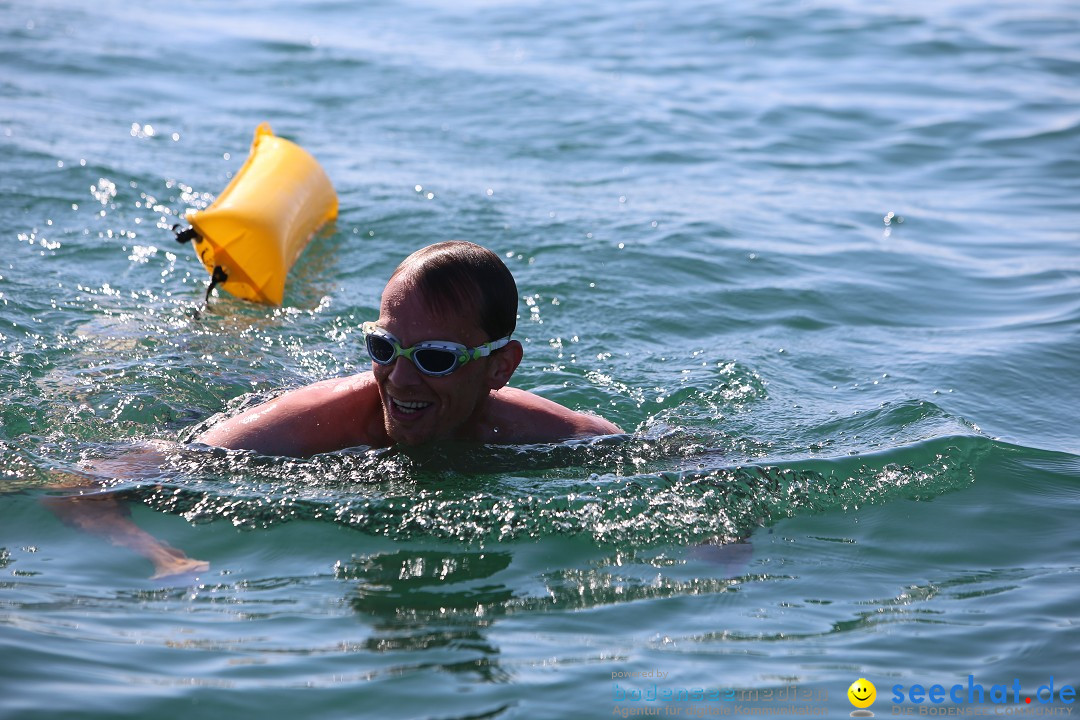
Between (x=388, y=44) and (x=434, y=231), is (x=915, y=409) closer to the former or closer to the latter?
(x=434, y=231)

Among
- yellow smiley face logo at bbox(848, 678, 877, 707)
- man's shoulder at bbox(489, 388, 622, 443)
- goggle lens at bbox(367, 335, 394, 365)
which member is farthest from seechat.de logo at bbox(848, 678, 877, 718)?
goggle lens at bbox(367, 335, 394, 365)

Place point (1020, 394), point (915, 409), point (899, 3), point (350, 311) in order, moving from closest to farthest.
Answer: point (915, 409) → point (1020, 394) → point (350, 311) → point (899, 3)

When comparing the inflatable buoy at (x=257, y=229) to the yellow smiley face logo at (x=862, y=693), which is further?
the inflatable buoy at (x=257, y=229)

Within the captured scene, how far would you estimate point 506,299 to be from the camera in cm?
472

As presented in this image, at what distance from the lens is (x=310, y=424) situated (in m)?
4.91

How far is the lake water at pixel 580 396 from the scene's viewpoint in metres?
3.76

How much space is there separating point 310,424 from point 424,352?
67cm

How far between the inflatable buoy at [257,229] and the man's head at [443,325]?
2.13m

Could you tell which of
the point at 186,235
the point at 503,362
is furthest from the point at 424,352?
the point at 186,235

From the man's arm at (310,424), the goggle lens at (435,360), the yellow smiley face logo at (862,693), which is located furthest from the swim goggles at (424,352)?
the yellow smiley face logo at (862,693)

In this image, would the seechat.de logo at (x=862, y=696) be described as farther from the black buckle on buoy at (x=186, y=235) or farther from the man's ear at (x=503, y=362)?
the black buckle on buoy at (x=186, y=235)

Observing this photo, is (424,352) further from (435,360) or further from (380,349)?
(380,349)

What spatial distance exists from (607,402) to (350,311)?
1814 mm

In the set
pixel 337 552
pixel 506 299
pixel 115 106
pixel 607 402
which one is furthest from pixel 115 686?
pixel 115 106
